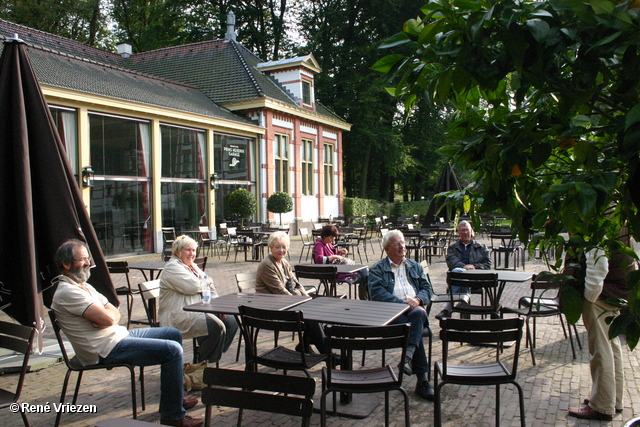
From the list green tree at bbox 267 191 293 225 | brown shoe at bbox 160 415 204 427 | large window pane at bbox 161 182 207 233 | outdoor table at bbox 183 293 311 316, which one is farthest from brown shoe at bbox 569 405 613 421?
green tree at bbox 267 191 293 225

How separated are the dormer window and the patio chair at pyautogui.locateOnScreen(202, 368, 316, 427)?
23.7 meters

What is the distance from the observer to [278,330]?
158 inches

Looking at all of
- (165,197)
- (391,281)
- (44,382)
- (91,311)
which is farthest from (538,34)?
(165,197)

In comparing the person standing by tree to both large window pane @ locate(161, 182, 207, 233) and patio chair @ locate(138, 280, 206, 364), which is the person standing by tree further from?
large window pane @ locate(161, 182, 207, 233)

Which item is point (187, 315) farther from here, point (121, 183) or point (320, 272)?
point (121, 183)

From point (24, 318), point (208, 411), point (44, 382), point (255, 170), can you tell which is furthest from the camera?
point (255, 170)

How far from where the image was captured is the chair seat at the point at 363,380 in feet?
11.6

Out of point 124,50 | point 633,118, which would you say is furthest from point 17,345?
point 124,50

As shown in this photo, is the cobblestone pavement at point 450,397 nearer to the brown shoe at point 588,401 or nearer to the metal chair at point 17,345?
the brown shoe at point 588,401

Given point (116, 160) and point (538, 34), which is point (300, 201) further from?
point (538, 34)

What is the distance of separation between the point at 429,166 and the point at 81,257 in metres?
33.4

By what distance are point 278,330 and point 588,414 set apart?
2456mm

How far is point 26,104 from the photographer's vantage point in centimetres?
467

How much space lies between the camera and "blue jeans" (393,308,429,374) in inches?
179
